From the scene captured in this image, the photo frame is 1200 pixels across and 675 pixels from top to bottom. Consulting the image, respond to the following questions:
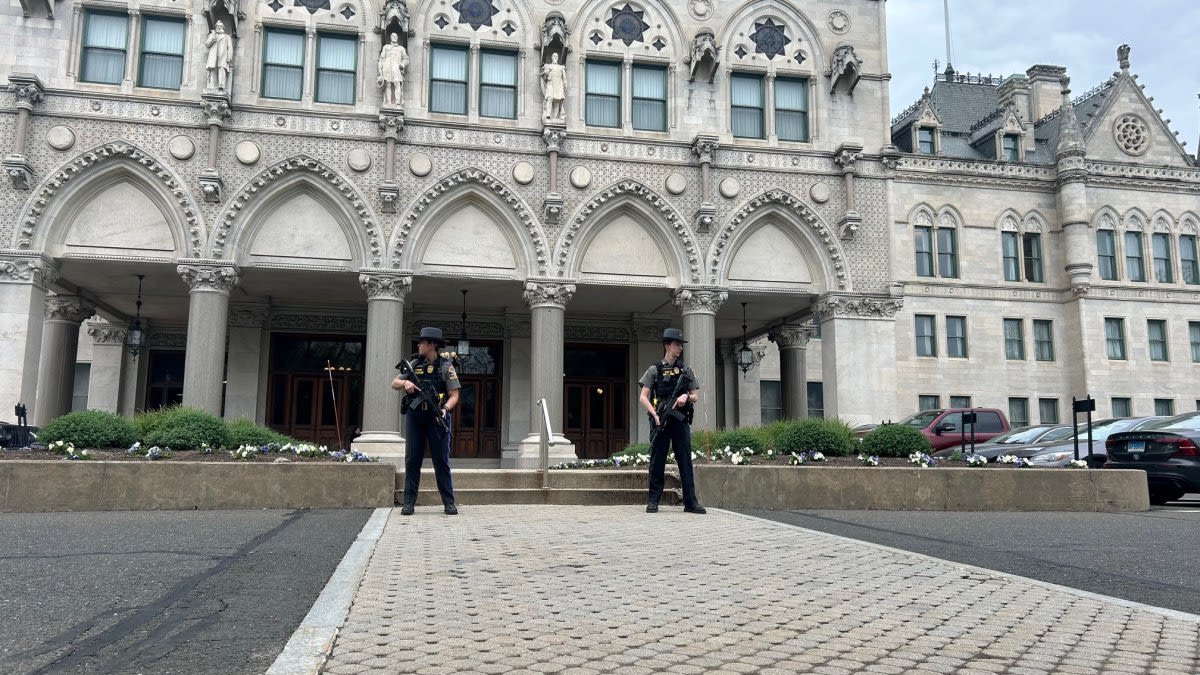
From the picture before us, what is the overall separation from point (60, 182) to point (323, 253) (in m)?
6.17

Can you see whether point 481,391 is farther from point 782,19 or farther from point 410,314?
point 782,19

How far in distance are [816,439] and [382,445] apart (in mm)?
11206

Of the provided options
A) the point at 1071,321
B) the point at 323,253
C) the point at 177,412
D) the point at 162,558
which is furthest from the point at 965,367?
the point at 162,558

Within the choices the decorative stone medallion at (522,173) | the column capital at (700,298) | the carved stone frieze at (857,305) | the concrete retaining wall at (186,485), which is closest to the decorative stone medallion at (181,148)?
the decorative stone medallion at (522,173)

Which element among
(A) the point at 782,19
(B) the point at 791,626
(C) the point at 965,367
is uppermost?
(A) the point at 782,19

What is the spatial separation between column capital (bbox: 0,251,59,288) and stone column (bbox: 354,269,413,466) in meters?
7.32

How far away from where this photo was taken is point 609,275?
2392cm

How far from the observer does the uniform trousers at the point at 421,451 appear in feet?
34.5

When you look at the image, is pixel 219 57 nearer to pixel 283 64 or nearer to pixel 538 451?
pixel 283 64

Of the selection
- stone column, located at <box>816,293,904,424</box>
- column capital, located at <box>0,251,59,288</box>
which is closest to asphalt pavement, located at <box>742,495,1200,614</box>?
stone column, located at <box>816,293,904,424</box>

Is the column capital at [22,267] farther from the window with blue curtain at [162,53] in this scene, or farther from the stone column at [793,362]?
the stone column at [793,362]

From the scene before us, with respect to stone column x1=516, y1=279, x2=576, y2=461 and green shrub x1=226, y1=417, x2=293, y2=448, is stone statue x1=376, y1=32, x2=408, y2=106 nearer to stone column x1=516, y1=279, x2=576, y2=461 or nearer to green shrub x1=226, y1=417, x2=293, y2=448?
stone column x1=516, y1=279, x2=576, y2=461

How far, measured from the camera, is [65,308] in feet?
79.6

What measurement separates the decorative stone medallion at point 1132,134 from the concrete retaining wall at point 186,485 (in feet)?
135
